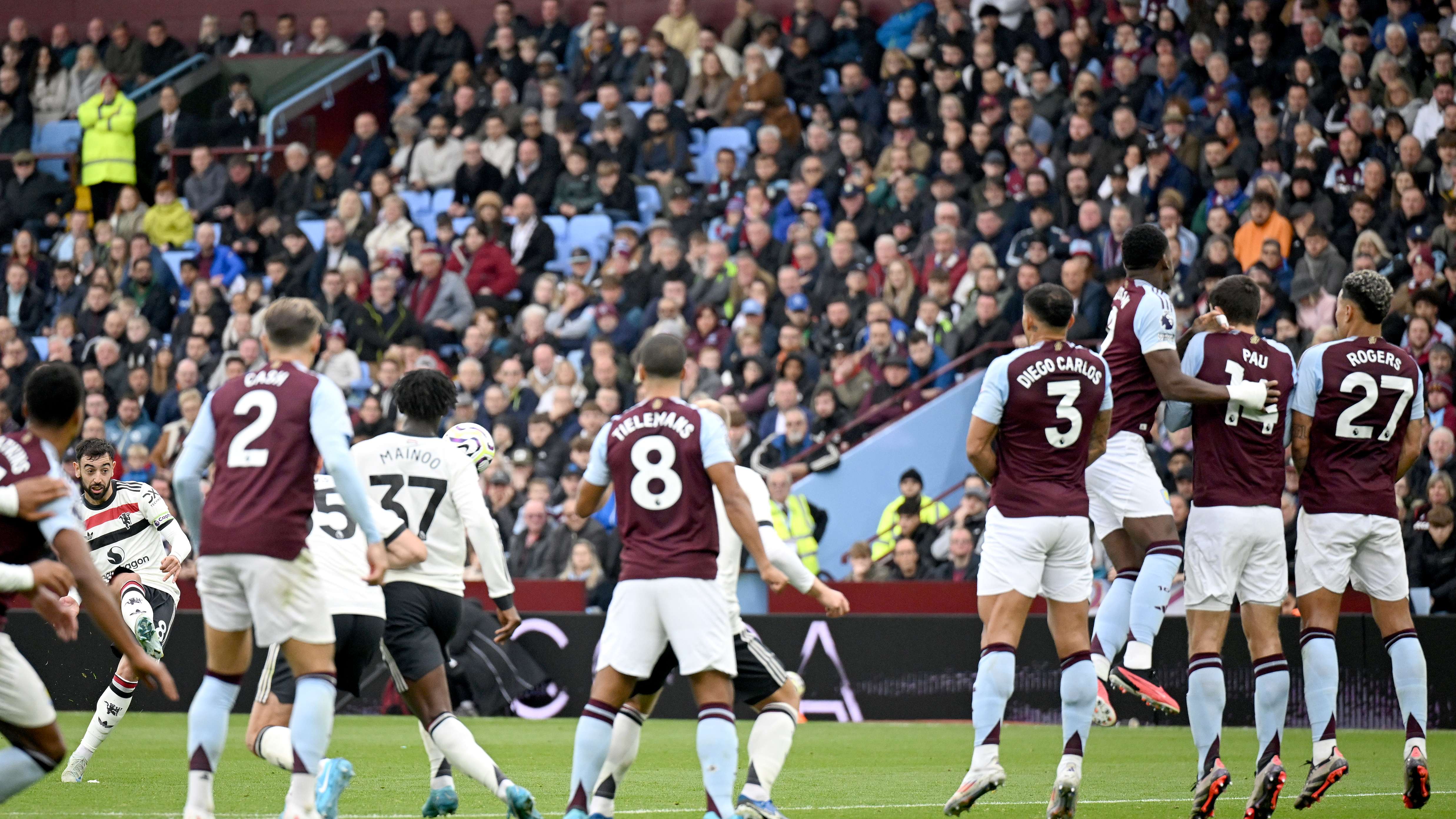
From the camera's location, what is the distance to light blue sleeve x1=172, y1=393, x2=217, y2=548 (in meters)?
7.17

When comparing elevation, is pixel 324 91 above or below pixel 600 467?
above

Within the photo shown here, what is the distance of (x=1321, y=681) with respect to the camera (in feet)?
30.2

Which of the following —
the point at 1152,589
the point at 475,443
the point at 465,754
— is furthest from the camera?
the point at 1152,589

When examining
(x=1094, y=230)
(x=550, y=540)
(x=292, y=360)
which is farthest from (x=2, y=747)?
(x=1094, y=230)

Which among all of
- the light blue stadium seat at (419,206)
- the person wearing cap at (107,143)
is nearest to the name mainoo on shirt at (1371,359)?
the light blue stadium seat at (419,206)

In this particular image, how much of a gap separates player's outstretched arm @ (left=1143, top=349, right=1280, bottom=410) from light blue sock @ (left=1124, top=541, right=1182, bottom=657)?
42.2 inches

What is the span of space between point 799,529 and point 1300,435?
8.28 metres

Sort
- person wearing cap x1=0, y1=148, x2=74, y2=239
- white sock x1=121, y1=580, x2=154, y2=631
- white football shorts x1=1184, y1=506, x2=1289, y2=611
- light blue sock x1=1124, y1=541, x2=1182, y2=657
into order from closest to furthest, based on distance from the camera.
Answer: white football shorts x1=1184, y1=506, x2=1289, y2=611
light blue sock x1=1124, y1=541, x2=1182, y2=657
white sock x1=121, y1=580, x2=154, y2=631
person wearing cap x1=0, y1=148, x2=74, y2=239

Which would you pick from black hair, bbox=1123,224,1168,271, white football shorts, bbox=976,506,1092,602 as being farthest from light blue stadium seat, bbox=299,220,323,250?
white football shorts, bbox=976,506,1092,602

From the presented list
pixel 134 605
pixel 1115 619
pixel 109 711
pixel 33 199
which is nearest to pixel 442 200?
pixel 33 199

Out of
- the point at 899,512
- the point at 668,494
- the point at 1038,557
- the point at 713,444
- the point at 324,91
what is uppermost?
the point at 324,91

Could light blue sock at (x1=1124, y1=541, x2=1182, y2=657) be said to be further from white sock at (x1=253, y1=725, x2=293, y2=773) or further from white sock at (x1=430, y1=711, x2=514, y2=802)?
white sock at (x1=253, y1=725, x2=293, y2=773)

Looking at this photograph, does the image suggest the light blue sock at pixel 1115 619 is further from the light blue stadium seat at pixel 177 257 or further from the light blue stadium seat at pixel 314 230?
the light blue stadium seat at pixel 177 257

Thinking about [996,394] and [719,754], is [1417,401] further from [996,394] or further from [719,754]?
[719,754]
